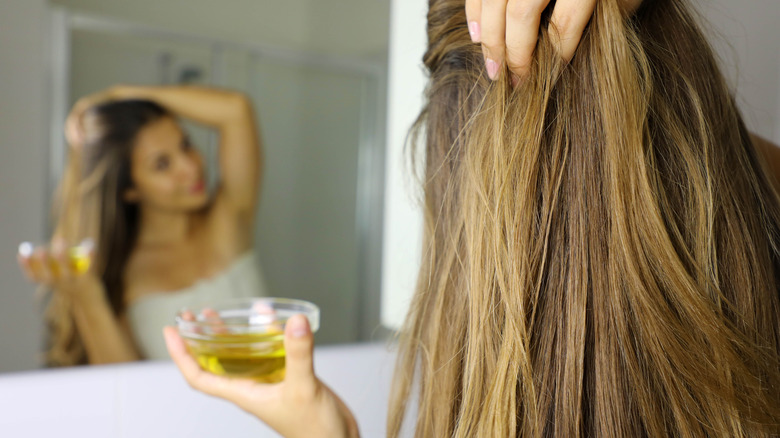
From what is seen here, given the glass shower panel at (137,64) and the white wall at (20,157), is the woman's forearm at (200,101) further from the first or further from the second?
the white wall at (20,157)

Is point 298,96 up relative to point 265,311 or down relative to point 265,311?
up

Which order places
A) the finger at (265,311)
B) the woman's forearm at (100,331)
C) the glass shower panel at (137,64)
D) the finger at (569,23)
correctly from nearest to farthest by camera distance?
the finger at (569,23)
the finger at (265,311)
the woman's forearm at (100,331)
the glass shower panel at (137,64)

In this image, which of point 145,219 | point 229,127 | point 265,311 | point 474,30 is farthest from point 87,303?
point 474,30

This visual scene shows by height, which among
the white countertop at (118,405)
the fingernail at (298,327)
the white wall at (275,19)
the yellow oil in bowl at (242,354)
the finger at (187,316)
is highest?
the white wall at (275,19)

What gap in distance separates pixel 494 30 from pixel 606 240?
154 millimetres

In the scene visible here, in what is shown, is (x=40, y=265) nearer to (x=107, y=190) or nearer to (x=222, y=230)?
(x=107, y=190)

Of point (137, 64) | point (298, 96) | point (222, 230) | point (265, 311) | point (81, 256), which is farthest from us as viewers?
point (298, 96)

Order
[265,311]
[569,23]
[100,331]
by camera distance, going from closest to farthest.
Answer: [569,23] < [265,311] < [100,331]

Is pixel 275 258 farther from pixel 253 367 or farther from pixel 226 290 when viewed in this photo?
pixel 253 367

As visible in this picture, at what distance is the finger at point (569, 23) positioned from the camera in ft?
1.12

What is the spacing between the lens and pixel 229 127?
1277 millimetres

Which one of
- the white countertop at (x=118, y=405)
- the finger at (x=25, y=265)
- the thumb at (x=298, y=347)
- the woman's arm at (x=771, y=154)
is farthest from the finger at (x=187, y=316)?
the woman's arm at (x=771, y=154)

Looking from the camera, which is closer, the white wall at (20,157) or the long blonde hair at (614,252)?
the long blonde hair at (614,252)

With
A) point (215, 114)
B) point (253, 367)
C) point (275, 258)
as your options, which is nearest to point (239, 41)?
point (215, 114)
